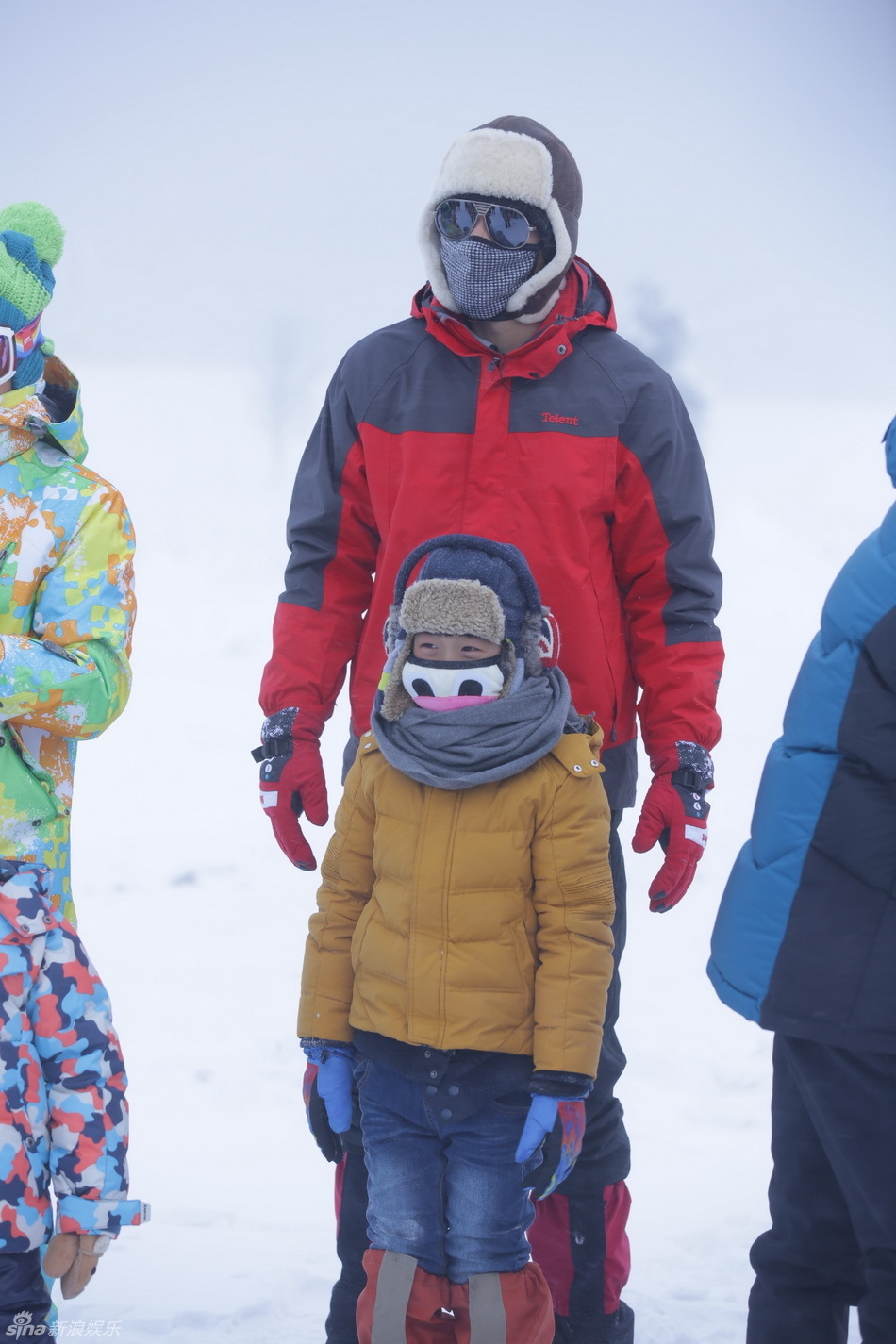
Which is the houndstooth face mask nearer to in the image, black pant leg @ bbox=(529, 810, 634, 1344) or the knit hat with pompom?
the knit hat with pompom

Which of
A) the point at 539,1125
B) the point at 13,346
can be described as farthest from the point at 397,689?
the point at 13,346

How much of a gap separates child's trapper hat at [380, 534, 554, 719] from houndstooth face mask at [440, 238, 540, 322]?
1.32 ft

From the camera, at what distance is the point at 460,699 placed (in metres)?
1.86

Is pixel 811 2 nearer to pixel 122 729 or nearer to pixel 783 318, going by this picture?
pixel 783 318

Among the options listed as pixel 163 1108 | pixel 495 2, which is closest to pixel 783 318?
pixel 495 2

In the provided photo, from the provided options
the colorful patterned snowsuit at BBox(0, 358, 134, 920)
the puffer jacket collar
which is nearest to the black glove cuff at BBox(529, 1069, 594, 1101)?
Result: the colorful patterned snowsuit at BBox(0, 358, 134, 920)

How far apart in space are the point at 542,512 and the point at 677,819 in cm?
51

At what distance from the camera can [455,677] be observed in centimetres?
184

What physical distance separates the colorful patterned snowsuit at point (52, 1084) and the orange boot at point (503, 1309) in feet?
1.53

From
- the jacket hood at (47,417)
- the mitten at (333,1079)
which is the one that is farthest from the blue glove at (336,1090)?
the jacket hood at (47,417)

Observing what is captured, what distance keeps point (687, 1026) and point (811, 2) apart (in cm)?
294

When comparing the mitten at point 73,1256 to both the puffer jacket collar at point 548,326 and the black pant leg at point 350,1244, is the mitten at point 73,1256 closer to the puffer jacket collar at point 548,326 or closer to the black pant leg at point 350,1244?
the black pant leg at point 350,1244

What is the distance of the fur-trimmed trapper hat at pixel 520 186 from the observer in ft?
6.81

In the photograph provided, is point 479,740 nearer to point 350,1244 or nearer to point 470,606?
point 470,606
